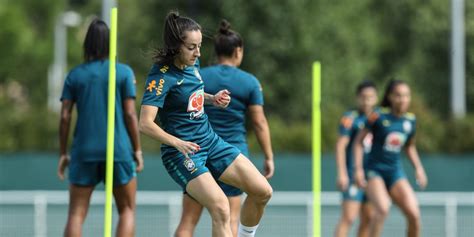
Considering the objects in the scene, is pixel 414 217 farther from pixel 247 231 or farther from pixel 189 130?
pixel 189 130

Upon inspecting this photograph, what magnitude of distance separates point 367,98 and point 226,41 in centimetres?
489

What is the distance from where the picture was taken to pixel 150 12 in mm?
39250

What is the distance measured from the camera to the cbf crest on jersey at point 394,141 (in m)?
12.9

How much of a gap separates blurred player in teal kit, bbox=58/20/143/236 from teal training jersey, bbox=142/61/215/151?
1625 mm

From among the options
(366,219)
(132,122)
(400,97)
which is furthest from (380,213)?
(132,122)

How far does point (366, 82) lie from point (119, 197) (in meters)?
5.45

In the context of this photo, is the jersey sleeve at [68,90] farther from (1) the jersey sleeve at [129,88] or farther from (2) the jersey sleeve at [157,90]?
(2) the jersey sleeve at [157,90]

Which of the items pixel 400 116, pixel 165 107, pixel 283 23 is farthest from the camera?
pixel 283 23

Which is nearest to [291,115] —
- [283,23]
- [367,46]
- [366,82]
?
[283,23]

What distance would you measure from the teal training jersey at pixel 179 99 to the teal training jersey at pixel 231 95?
1.42 metres

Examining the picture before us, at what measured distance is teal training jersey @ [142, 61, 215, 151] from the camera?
8164mm

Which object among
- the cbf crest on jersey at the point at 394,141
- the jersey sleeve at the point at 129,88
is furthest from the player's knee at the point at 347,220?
the jersey sleeve at the point at 129,88

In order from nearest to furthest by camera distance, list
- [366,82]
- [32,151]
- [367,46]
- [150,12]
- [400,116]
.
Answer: [400,116] → [366,82] → [32,151] → [150,12] → [367,46]

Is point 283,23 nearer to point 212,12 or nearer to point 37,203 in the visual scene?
point 212,12
